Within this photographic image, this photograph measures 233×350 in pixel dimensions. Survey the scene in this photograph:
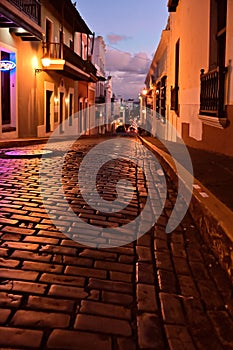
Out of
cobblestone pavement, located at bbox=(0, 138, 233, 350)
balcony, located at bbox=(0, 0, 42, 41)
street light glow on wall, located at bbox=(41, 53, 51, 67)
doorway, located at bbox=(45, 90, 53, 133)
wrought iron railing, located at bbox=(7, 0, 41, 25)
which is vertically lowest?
cobblestone pavement, located at bbox=(0, 138, 233, 350)

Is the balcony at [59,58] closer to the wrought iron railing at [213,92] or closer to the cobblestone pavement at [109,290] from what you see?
the wrought iron railing at [213,92]

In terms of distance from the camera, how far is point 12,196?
5988mm

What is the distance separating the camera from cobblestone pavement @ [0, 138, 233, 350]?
8.35 ft

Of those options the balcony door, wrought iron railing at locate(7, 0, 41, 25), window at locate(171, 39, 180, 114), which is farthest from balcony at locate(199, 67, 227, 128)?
the balcony door

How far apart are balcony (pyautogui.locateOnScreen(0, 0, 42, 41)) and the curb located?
9070mm

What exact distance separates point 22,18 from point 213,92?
790 centimetres

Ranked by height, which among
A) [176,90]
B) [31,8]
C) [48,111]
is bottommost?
Result: [48,111]

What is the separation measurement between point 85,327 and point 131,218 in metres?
2.74

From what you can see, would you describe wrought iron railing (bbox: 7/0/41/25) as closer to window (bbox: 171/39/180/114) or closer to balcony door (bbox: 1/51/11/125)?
balcony door (bbox: 1/51/11/125)

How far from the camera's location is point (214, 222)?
4051mm

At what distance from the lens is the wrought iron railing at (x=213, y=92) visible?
24.5ft

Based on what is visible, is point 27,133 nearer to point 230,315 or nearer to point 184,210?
point 184,210

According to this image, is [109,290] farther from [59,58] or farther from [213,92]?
[59,58]

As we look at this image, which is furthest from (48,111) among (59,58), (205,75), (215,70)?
(215,70)
